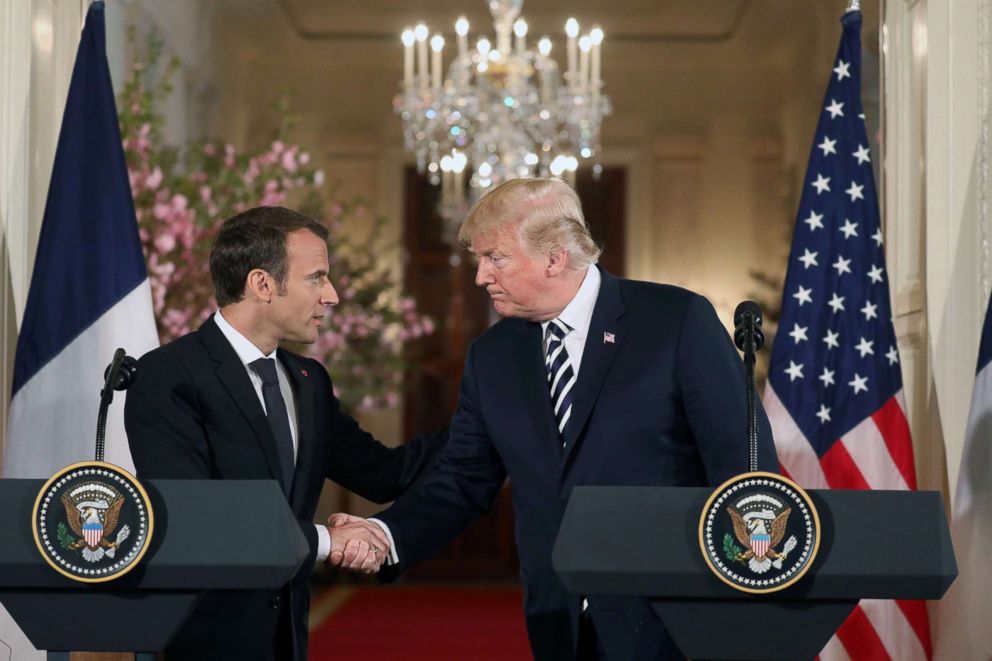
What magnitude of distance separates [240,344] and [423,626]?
599 cm

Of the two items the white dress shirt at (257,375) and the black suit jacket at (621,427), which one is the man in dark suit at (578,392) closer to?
the black suit jacket at (621,427)

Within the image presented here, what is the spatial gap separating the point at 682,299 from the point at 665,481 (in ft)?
1.45

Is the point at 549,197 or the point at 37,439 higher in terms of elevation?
the point at 549,197

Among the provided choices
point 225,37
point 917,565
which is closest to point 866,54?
point 225,37

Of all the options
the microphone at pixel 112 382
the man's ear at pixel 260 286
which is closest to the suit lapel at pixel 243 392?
the man's ear at pixel 260 286

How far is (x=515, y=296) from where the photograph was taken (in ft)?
10.2

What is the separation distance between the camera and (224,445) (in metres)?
3.04

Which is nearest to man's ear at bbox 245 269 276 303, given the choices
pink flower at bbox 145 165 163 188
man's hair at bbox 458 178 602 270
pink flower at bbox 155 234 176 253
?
man's hair at bbox 458 178 602 270

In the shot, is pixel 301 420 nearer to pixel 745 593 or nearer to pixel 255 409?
pixel 255 409

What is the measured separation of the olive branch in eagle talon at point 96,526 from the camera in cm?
224

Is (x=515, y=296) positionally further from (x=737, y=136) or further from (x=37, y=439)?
(x=737, y=136)

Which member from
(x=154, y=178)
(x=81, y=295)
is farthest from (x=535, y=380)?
(x=154, y=178)

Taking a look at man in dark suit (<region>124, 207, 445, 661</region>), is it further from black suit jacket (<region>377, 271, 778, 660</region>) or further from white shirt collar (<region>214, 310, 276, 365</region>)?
black suit jacket (<region>377, 271, 778, 660</region>)

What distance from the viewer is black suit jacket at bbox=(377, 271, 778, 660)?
9.29 ft
